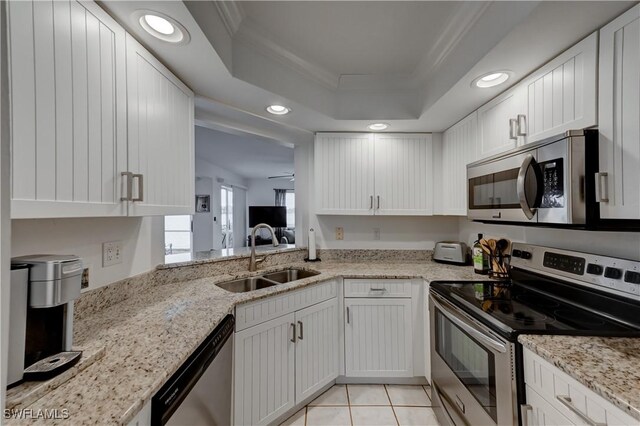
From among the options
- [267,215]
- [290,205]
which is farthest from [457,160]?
[290,205]

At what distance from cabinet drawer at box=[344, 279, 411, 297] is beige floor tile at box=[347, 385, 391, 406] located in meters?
0.72

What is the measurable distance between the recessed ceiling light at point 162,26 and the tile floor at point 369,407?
2223 mm

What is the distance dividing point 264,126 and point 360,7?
118cm

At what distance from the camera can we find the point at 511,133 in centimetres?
157

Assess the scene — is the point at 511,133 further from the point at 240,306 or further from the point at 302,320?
the point at 240,306

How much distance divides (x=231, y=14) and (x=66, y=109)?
95 cm

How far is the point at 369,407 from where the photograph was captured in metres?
1.87

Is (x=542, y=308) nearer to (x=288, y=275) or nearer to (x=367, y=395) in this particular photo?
(x=367, y=395)

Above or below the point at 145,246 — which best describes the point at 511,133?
above

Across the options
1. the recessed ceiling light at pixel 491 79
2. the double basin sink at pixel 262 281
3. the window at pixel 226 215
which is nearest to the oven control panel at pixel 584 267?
the recessed ceiling light at pixel 491 79

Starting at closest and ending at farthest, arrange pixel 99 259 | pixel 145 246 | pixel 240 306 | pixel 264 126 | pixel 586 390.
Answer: pixel 586 390, pixel 99 259, pixel 240 306, pixel 145 246, pixel 264 126

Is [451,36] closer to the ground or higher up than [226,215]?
higher up

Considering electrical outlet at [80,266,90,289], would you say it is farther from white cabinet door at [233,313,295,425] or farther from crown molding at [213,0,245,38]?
crown molding at [213,0,245,38]

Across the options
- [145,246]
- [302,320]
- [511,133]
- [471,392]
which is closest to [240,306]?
[302,320]
